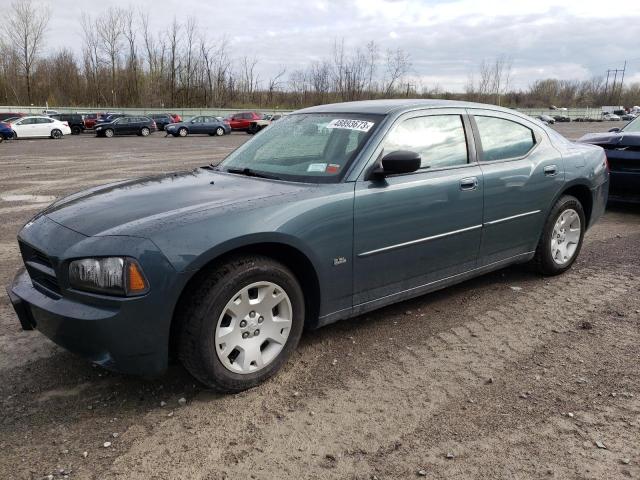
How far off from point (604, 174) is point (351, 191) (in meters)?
3.38

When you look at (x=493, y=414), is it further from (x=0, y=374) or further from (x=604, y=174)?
(x=604, y=174)

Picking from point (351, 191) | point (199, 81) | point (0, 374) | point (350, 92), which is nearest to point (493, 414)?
point (351, 191)

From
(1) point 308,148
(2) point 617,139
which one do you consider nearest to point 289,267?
(1) point 308,148

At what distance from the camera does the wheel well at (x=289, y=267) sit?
282 cm

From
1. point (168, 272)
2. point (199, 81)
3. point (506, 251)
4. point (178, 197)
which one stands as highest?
point (199, 81)

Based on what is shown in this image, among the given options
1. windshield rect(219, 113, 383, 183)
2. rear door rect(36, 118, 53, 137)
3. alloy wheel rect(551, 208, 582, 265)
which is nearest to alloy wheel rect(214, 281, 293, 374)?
windshield rect(219, 113, 383, 183)

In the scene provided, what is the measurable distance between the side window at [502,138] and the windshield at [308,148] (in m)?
1.06

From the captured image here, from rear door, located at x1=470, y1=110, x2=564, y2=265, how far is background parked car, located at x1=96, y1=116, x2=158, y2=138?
114ft

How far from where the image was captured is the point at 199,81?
7225 cm

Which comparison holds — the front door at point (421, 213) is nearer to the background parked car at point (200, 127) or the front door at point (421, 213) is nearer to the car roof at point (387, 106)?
the car roof at point (387, 106)

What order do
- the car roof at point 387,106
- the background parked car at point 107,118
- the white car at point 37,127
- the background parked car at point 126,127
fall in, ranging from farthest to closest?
1. the background parked car at point 107,118
2. the background parked car at point 126,127
3. the white car at point 37,127
4. the car roof at point 387,106

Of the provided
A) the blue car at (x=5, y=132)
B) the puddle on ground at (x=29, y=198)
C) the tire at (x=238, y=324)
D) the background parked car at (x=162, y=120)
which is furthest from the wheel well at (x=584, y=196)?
the background parked car at (x=162, y=120)

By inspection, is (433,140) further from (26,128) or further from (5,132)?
(26,128)

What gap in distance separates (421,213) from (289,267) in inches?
40.7
